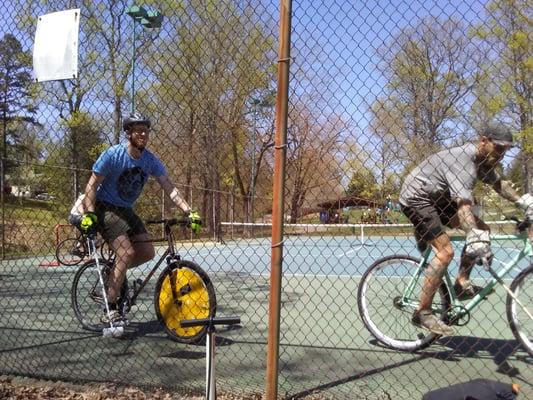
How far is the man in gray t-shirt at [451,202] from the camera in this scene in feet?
11.9

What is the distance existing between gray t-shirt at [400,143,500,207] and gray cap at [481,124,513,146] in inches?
6.9

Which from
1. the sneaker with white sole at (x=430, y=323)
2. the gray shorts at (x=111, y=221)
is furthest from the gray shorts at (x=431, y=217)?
the gray shorts at (x=111, y=221)

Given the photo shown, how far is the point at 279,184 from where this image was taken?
293cm

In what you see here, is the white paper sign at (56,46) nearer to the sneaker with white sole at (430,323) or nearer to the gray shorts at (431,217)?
the gray shorts at (431,217)

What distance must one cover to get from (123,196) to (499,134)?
10.1 ft

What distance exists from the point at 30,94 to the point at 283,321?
3.54 metres

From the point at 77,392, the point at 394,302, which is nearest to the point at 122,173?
the point at 77,392

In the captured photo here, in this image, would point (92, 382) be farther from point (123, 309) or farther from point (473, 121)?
point (473, 121)

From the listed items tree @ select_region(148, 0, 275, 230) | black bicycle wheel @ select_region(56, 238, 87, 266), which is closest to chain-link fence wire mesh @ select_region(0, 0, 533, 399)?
tree @ select_region(148, 0, 275, 230)

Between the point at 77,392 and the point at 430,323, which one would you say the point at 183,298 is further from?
the point at 430,323

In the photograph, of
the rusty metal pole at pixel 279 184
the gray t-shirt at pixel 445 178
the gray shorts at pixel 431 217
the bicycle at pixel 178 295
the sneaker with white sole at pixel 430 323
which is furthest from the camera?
the bicycle at pixel 178 295

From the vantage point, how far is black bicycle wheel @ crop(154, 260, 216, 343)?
449cm

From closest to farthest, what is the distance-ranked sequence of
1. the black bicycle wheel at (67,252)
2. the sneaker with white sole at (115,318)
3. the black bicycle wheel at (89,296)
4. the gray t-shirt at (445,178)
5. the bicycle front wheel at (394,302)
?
the gray t-shirt at (445,178) < the bicycle front wheel at (394,302) < the sneaker with white sole at (115,318) < the black bicycle wheel at (89,296) < the black bicycle wheel at (67,252)

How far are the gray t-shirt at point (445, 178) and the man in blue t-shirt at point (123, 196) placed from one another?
1.82 meters
